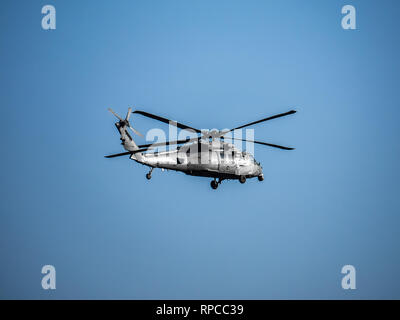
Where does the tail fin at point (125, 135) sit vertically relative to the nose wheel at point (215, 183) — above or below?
above

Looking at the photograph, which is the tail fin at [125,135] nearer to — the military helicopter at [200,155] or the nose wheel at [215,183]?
the military helicopter at [200,155]

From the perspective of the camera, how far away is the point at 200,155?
1602 inches

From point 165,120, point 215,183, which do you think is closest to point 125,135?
point 165,120

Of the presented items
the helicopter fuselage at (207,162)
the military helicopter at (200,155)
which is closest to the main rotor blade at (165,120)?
the military helicopter at (200,155)

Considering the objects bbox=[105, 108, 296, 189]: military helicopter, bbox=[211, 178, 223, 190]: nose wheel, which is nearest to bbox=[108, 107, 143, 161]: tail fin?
bbox=[105, 108, 296, 189]: military helicopter

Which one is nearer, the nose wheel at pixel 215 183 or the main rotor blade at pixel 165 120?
the main rotor blade at pixel 165 120

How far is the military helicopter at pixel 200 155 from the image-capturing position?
3641 cm

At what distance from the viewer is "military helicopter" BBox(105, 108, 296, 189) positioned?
36.4m

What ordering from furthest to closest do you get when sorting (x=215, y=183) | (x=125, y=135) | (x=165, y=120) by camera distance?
(x=215, y=183)
(x=125, y=135)
(x=165, y=120)

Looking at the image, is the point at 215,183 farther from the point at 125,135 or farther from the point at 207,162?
the point at 125,135

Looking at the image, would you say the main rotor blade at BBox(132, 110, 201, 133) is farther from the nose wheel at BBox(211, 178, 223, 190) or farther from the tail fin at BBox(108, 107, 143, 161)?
the nose wheel at BBox(211, 178, 223, 190)

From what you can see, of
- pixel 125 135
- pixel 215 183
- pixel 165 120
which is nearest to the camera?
pixel 165 120
